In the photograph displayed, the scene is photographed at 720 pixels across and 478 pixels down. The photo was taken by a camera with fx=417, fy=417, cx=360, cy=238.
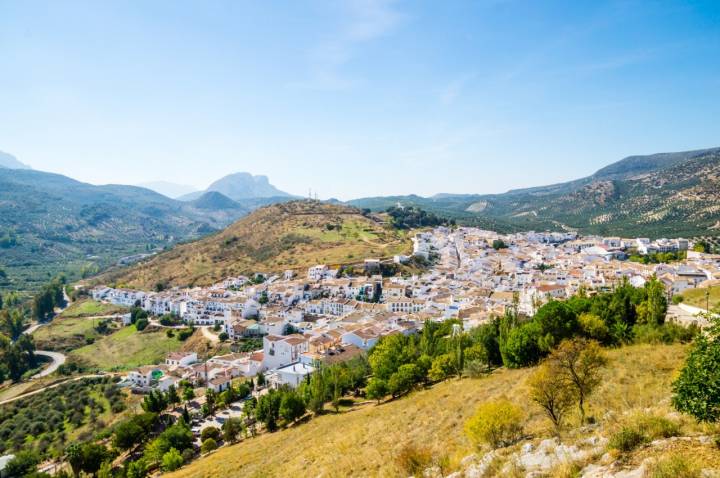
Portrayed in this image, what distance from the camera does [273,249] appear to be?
106312 millimetres

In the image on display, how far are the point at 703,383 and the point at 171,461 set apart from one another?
A: 31.0 metres

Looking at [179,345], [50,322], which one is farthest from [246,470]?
[50,322]

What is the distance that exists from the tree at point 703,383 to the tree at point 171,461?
3013 cm

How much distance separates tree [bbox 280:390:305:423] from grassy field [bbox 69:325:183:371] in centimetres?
3756

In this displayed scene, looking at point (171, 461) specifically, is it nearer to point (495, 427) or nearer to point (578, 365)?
point (495, 427)

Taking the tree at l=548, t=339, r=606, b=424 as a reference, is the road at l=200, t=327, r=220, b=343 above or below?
below

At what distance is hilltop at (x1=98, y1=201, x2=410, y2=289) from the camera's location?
96500 millimetres

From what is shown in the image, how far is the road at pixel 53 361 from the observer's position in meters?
59.9

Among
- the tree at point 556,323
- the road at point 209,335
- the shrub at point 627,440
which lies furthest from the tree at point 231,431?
the road at point 209,335

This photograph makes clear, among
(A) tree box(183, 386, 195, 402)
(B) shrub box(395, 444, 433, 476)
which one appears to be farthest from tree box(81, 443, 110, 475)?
(B) shrub box(395, 444, 433, 476)

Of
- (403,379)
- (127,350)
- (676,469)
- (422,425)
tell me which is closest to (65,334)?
(127,350)

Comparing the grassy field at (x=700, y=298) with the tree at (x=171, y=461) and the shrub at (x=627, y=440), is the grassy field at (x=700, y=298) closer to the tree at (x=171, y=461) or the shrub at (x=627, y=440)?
the shrub at (x=627, y=440)

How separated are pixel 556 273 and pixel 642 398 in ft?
202

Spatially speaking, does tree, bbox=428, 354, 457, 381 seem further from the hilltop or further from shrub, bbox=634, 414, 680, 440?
the hilltop
